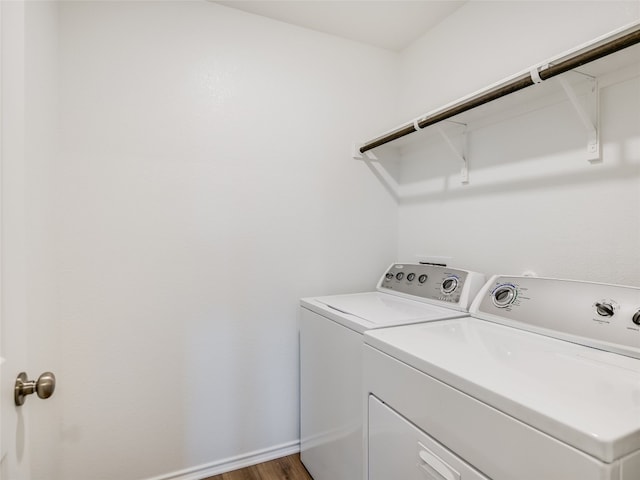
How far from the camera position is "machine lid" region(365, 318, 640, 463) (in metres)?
0.56

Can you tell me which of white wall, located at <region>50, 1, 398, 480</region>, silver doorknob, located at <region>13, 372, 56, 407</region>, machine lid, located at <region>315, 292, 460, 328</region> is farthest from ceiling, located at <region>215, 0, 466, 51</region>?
silver doorknob, located at <region>13, 372, 56, 407</region>

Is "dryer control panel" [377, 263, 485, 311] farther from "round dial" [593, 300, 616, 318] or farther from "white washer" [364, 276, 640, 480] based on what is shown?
"round dial" [593, 300, 616, 318]

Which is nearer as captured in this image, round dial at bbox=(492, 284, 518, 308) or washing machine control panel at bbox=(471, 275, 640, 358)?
→ washing machine control panel at bbox=(471, 275, 640, 358)

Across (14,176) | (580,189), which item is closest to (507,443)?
(580,189)

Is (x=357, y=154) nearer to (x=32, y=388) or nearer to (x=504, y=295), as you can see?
(x=504, y=295)

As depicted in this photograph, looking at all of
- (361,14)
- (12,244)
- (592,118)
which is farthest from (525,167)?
(12,244)

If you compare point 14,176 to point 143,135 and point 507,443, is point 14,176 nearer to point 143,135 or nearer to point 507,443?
point 143,135

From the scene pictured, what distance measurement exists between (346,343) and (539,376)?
68 centimetres

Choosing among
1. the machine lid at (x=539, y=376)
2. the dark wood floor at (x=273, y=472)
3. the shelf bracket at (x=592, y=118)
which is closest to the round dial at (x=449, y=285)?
the machine lid at (x=539, y=376)

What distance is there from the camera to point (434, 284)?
5.15 feet

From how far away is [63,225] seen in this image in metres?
1.38

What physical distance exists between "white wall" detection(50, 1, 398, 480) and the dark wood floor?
0.09 metres

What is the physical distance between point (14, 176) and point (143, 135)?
0.93 metres

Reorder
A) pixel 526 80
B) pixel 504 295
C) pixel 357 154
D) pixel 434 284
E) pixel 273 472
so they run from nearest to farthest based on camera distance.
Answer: pixel 526 80 → pixel 504 295 → pixel 434 284 → pixel 273 472 → pixel 357 154
